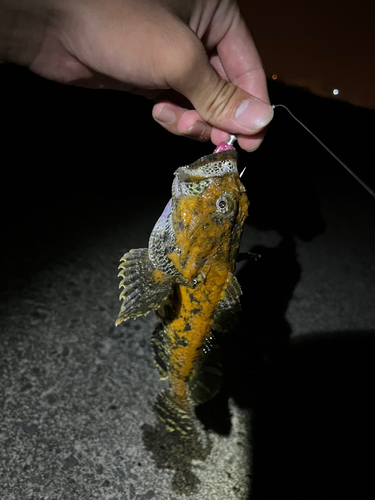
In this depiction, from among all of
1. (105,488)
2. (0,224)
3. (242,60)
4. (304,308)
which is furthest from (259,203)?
(105,488)

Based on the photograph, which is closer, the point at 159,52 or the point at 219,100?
the point at 159,52

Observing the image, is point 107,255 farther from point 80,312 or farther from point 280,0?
point 280,0

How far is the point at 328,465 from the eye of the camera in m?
2.06

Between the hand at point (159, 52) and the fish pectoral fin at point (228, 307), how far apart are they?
72 cm

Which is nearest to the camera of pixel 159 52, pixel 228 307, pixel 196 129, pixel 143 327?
pixel 159 52

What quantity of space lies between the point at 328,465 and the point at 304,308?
1225 mm

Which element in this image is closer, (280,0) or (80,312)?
(80,312)

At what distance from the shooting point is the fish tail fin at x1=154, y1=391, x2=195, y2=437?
1.98m

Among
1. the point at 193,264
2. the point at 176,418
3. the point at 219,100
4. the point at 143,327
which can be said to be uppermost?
the point at 219,100

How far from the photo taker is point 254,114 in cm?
158

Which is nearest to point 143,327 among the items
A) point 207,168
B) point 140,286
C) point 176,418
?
point 176,418

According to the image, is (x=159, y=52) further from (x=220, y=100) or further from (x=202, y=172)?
(x=202, y=172)

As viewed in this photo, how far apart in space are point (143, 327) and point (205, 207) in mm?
1324

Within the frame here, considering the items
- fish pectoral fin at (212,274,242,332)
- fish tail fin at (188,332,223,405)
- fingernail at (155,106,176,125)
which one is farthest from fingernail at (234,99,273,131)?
fish tail fin at (188,332,223,405)
